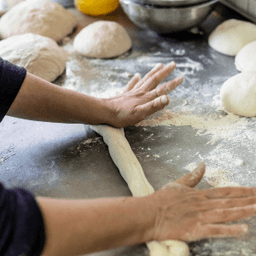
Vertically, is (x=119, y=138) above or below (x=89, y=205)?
below

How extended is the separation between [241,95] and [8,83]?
3.49ft

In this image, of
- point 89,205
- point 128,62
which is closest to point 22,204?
point 89,205

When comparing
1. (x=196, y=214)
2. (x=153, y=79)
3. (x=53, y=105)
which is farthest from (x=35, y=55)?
(x=196, y=214)

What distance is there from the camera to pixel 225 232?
783 mm

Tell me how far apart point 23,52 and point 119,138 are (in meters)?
0.90

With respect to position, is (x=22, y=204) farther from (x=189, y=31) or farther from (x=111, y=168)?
(x=189, y=31)

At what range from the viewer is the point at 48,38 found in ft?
6.18

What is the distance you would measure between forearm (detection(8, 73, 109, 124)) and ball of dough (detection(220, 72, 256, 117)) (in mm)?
624

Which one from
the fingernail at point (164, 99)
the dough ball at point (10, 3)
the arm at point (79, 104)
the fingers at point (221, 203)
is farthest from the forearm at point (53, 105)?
the dough ball at point (10, 3)

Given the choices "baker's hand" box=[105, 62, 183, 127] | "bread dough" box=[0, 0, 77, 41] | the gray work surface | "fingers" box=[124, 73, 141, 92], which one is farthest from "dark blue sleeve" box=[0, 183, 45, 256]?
"bread dough" box=[0, 0, 77, 41]

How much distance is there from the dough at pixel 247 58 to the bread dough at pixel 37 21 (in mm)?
1334

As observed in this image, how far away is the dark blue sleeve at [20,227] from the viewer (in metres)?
0.67

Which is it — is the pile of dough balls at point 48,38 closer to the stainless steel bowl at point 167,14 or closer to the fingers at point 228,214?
the stainless steel bowl at point 167,14

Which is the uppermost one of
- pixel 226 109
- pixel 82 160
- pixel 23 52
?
pixel 23 52
